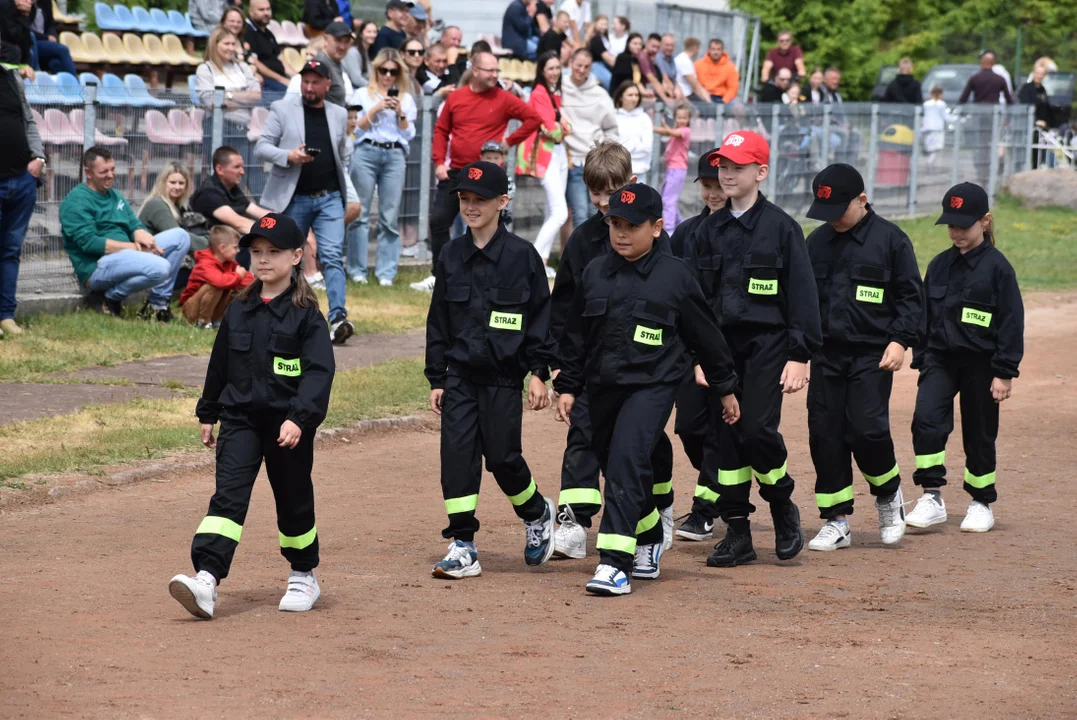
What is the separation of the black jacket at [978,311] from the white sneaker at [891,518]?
91 centimetres

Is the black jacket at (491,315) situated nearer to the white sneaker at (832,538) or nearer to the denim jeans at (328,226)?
the white sneaker at (832,538)

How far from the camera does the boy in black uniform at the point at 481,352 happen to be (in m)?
6.93

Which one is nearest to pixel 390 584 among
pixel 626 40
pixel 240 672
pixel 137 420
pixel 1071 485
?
pixel 240 672

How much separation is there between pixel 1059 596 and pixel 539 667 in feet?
8.50

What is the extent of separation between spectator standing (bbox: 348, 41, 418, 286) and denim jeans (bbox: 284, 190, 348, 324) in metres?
2.62

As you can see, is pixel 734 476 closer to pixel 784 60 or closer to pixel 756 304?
pixel 756 304

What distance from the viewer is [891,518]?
26.2 ft

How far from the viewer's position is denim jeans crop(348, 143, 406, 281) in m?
15.7

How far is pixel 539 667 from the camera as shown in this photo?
5.49 meters

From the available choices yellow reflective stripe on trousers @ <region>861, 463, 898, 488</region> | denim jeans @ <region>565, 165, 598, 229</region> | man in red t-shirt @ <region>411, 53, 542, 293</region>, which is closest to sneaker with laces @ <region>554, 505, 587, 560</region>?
yellow reflective stripe on trousers @ <region>861, 463, 898, 488</region>

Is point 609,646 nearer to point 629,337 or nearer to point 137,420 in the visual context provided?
point 629,337

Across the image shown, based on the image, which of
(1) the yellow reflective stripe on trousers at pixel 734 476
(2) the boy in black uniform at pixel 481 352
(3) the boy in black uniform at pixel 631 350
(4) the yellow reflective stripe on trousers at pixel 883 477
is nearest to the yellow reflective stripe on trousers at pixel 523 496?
(2) the boy in black uniform at pixel 481 352

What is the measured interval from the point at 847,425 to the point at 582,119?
9770mm

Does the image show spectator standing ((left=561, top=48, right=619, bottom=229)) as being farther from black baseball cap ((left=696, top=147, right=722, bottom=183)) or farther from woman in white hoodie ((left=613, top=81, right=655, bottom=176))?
black baseball cap ((left=696, top=147, right=722, bottom=183))
